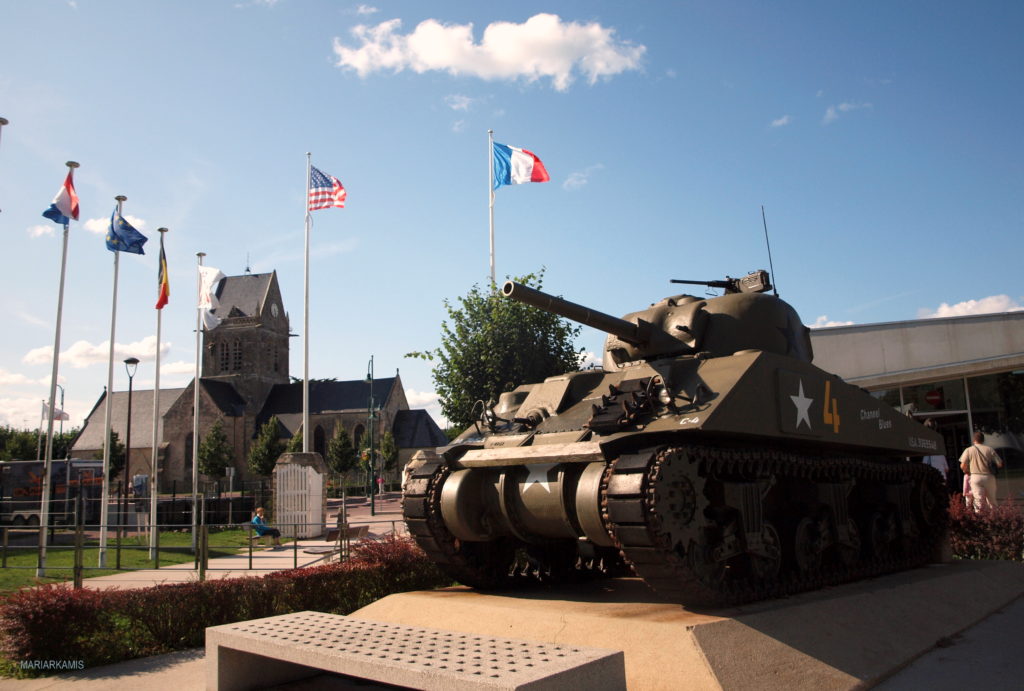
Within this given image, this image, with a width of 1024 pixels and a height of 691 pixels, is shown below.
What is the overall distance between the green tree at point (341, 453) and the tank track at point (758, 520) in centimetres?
5279

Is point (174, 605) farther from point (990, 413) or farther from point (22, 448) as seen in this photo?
point (22, 448)

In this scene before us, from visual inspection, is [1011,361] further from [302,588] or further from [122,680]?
[122,680]

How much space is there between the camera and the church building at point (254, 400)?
68438 millimetres

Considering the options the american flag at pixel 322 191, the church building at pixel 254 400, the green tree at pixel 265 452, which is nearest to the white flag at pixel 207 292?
the american flag at pixel 322 191

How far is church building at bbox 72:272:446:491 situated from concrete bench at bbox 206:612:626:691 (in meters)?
61.8

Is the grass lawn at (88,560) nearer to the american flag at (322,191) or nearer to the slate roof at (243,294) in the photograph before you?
the american flag at (322,191)

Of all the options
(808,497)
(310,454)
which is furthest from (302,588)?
(310,454)

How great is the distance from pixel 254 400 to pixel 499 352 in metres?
57.6

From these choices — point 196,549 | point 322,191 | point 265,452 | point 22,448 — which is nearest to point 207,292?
point 322,191

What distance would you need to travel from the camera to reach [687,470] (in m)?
7.29

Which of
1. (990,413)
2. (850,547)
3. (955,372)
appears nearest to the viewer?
(850,547)

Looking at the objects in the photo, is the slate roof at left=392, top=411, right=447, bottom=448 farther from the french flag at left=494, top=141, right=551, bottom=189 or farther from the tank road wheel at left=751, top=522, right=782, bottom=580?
the tank road wheel at left=751, top=522, right=782, bottom=580

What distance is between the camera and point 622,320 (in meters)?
9.81

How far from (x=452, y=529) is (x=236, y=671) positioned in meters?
2.92
